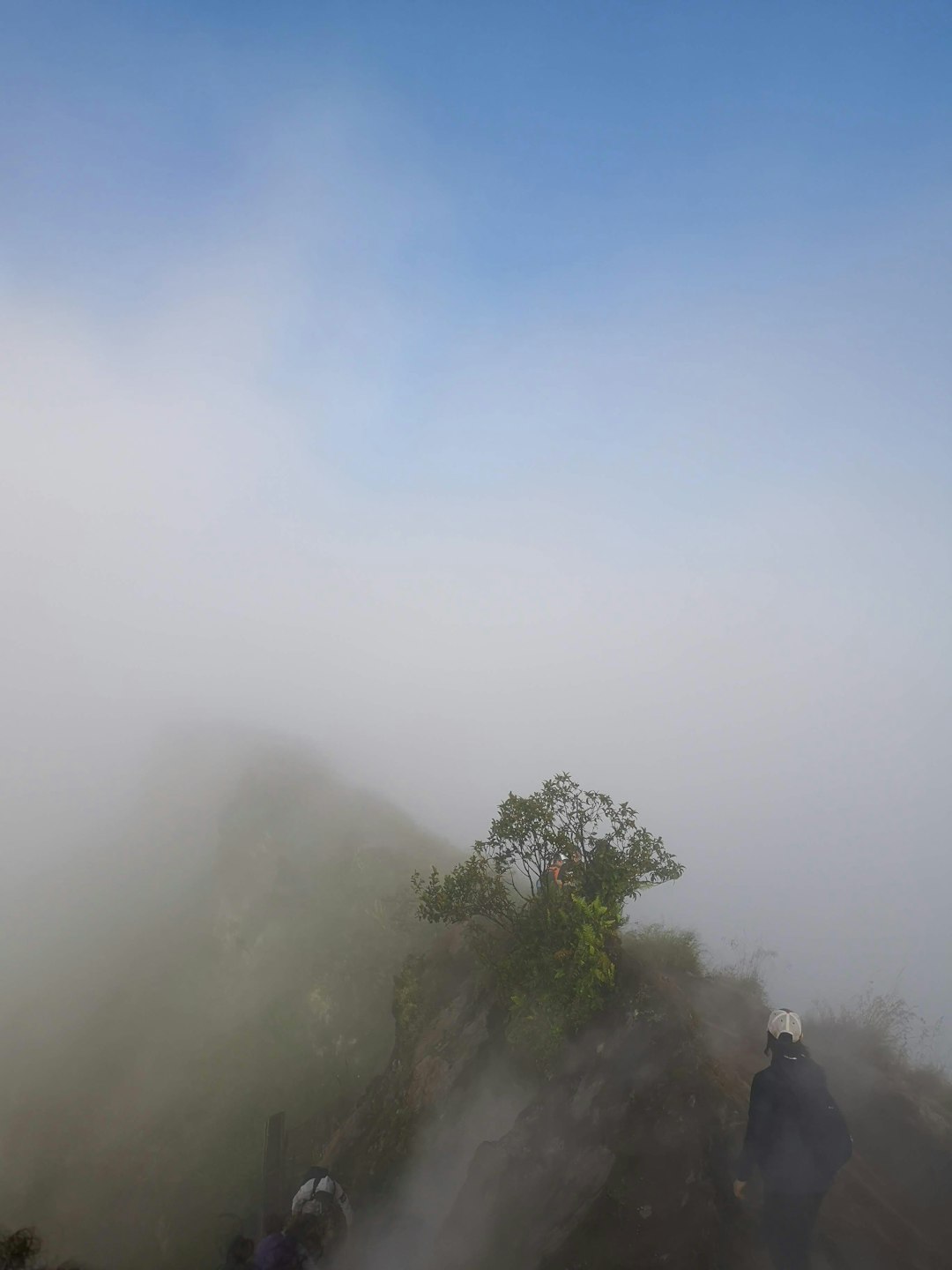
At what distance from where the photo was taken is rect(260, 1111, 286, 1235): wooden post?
24147 millimetres

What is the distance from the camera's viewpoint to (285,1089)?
99.7 feet

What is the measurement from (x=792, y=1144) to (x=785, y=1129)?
0.26 metres

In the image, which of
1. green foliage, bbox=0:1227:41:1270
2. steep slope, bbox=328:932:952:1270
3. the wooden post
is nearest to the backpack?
steep slope, bbox=328:932:952:1270

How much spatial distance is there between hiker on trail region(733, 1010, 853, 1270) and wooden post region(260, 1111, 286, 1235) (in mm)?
20816

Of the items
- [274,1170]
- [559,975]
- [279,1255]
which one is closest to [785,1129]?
[559,975]

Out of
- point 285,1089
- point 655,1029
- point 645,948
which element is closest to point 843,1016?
point 645,948

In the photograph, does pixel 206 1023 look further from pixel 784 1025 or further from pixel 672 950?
pixel 784 1025

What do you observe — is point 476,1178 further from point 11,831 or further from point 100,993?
point 11,831

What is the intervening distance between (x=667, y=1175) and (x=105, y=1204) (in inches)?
1237

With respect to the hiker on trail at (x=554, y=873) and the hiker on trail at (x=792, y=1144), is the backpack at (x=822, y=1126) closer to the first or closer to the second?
the hiker on trail at (x=792, y=1144)

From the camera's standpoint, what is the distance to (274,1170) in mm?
25719

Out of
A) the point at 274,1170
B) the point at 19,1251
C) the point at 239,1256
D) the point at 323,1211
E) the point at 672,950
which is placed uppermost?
the point at 672,950

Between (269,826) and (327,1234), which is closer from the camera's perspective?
(327,1234)

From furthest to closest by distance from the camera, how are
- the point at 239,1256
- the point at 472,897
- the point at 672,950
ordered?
the point at 672,950
the point at 472,897
the point at 239,1256
